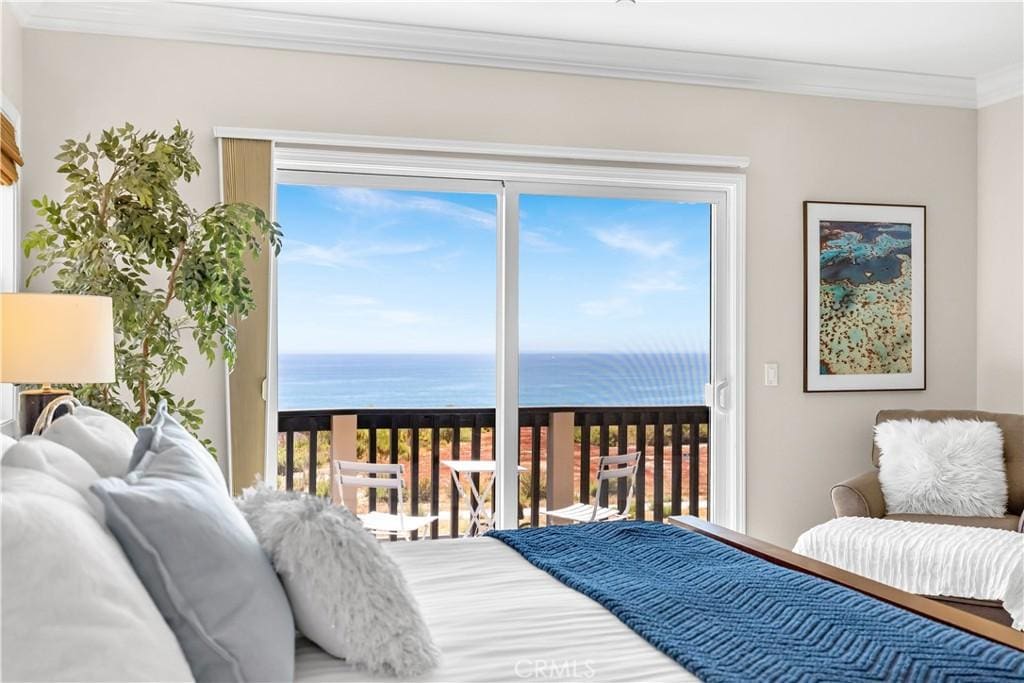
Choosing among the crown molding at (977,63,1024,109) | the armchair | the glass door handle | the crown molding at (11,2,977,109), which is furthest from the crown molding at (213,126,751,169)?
the armchair

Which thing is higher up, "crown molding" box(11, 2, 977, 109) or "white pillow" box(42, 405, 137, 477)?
"crown molding" box(11, 2, 977, 109)

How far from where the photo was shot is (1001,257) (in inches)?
179

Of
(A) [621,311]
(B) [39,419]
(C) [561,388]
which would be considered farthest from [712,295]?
(B) [39,419]

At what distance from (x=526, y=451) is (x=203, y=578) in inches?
114

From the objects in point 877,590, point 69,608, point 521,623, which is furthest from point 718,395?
point 69,608

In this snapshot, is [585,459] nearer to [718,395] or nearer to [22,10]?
[718,395]

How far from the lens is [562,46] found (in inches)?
157

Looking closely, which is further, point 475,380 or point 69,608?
point 475,380

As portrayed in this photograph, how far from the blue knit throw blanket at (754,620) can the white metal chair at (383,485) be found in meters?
1.63

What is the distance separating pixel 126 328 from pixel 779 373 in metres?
2.94

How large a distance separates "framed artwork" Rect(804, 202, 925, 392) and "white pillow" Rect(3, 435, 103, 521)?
363cm

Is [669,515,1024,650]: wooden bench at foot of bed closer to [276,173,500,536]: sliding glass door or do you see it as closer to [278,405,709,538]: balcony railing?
[278,405,709,538]: balcony railing

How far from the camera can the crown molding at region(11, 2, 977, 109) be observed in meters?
3.56

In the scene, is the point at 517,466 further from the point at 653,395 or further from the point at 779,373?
the point at 779,373
